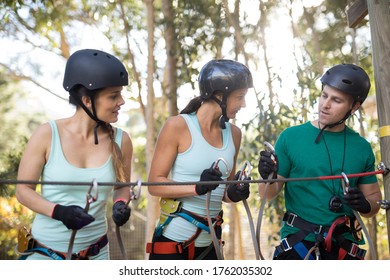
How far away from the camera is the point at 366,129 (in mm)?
9844

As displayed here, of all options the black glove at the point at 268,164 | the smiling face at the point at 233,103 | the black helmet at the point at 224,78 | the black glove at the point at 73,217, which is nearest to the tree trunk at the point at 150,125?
the black helmet at the point at 224,78

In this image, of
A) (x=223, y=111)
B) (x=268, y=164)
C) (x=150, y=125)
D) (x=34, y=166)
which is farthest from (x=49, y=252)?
(x=150, y=125)

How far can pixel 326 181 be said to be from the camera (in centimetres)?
300

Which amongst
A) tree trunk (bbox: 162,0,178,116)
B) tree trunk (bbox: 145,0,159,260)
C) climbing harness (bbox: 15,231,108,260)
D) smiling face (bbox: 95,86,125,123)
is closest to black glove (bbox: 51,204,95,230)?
climbing harness (bbox: 15,231,108,260)

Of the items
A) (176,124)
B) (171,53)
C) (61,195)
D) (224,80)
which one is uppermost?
(171,53)

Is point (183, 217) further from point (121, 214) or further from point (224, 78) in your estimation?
point (224, 78)

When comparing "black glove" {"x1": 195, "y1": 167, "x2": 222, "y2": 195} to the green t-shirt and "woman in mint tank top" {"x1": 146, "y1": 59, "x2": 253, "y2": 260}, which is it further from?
the green t-shirt

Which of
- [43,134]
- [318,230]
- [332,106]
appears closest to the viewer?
[43,134]

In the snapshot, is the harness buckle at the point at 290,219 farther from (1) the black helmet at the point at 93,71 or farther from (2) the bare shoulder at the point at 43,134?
(2) the bare shoulder at the point at 43,134

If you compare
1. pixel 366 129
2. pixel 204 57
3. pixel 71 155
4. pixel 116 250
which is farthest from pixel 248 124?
pixel 116 250

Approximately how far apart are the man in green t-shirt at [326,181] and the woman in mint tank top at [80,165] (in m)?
0.81

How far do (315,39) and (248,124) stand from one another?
3643mm

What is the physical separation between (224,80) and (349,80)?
63cm
